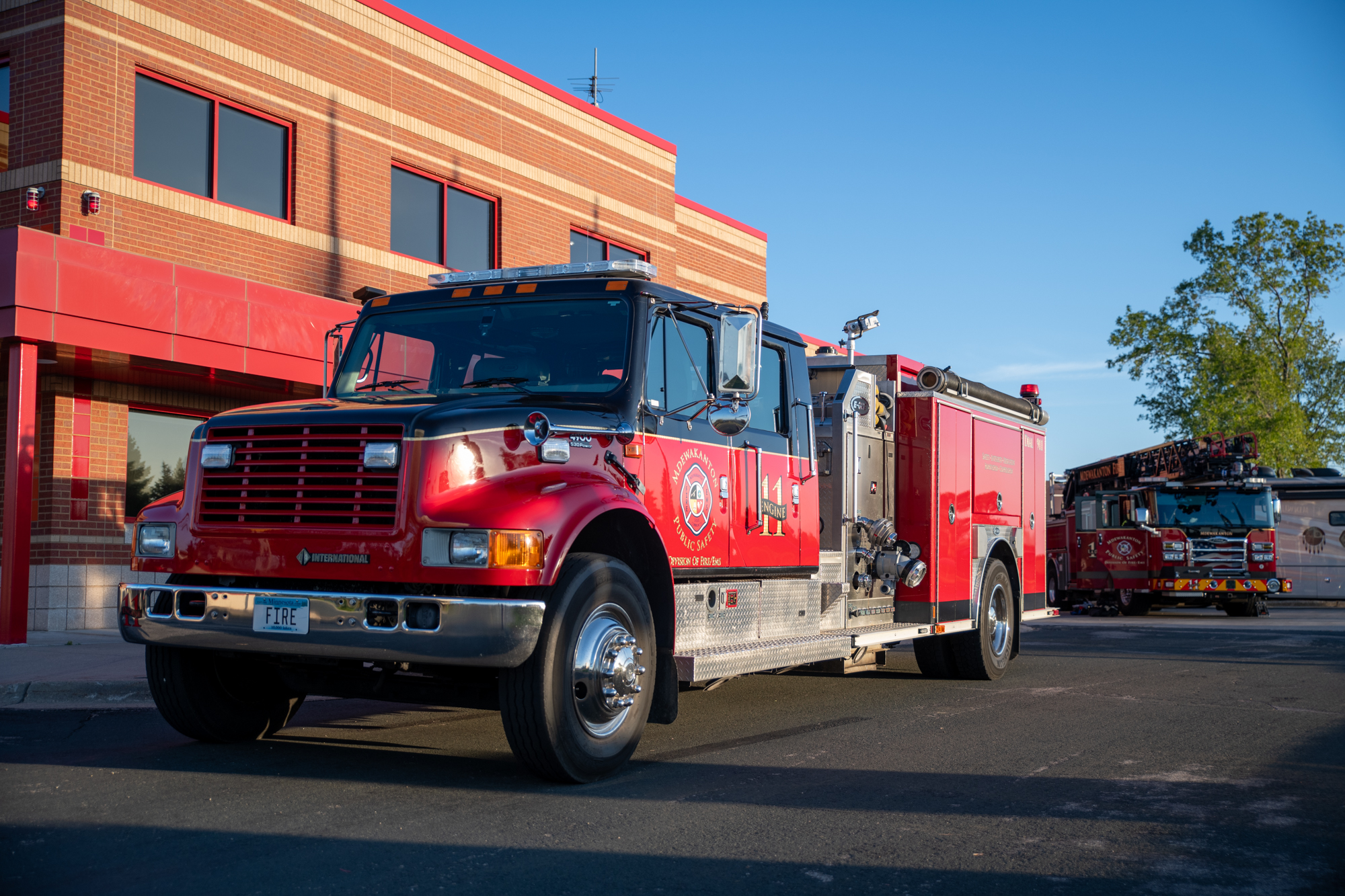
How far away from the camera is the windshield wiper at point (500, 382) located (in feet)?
22.2

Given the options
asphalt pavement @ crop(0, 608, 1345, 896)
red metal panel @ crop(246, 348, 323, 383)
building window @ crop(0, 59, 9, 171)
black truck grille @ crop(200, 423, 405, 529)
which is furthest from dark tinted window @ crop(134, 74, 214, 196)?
black truck grille @ crop(200, 423, 405, 529)

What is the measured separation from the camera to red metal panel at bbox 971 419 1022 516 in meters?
→ 11.1

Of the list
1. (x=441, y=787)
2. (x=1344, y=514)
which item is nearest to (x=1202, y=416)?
(x=1344, y=514)

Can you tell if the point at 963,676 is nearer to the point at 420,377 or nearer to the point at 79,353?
the point at 420,377

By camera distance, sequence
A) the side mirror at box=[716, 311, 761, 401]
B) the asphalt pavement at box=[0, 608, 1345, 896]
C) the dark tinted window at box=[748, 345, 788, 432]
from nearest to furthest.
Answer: the asphalt pavement at box=[0, 608, 1345, 896] → the side mirror at box=[716, 311, 761, 401] → the dark tinted window at box=[748, 345, 788, 432]

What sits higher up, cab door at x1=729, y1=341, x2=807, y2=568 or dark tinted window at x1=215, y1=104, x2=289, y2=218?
dark tinted window at x1=215, y1=104, x2=289, y2=218

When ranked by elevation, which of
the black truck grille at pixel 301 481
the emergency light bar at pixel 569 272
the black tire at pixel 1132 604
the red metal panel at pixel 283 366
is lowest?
the black tire at pixel 1132 604

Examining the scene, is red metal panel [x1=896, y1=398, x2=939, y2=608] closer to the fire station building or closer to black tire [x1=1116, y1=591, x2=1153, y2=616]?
the fire station building

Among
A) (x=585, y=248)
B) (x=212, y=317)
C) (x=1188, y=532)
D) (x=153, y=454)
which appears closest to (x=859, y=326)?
(x=212, y=317)

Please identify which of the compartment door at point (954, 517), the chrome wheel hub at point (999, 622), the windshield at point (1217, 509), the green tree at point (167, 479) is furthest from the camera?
the windshield at point (1217, 509)

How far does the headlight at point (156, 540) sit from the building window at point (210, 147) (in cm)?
1026

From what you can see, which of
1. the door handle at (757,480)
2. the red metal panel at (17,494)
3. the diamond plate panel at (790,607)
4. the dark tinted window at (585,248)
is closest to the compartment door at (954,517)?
the diamond plate panel at (790,607)

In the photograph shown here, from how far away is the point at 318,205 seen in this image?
17.1 metres

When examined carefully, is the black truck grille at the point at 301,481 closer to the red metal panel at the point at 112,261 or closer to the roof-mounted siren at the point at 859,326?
the roof-mounted siren at the point at 859,326
